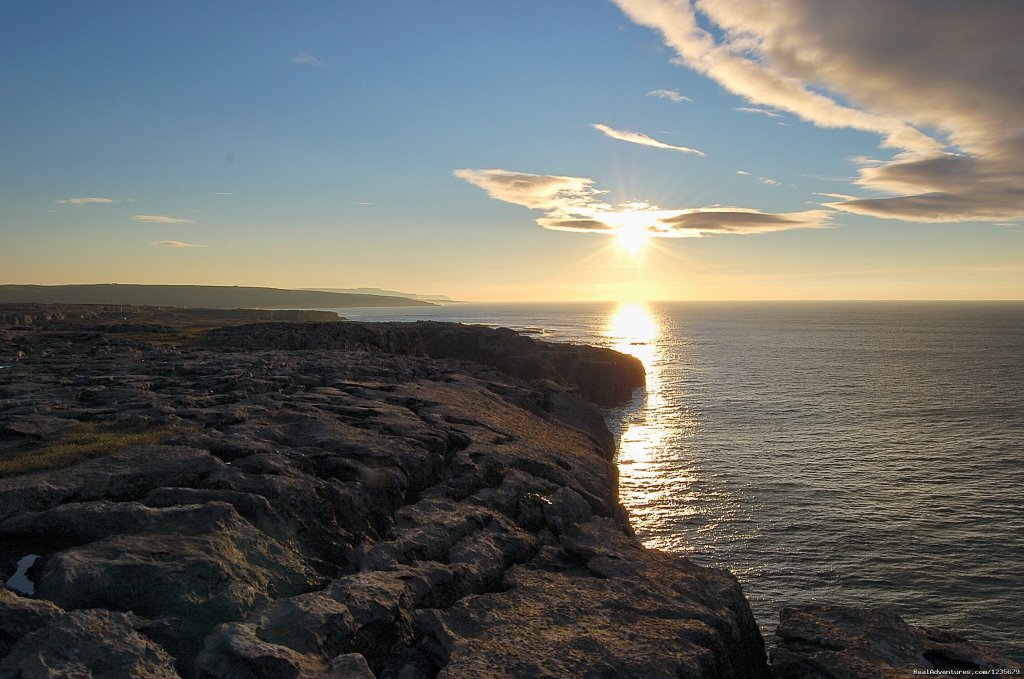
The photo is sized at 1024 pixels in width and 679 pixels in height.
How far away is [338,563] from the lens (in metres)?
12.5

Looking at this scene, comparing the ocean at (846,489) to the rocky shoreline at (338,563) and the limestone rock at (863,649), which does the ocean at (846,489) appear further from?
the rocky shoreline at (338,563)

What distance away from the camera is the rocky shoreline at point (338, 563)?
9258 millimetres

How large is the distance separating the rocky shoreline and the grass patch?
3.9 inches

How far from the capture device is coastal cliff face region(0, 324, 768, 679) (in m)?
9.20

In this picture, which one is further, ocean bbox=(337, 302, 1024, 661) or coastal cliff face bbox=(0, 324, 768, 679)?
ocean bbox=(337, 302, 1024, 661)

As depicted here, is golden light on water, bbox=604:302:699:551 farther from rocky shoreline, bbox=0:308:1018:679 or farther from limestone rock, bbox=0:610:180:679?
limestone rock, bbox=0:610:180:679

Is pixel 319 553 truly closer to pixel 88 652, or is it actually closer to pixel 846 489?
pixel 88 652

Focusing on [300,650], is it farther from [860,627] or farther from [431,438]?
[860,627]

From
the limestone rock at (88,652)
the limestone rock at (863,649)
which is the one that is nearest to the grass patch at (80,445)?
the limestone rock at (88,652)

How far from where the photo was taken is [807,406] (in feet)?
208

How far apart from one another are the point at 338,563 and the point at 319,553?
0.46 metres

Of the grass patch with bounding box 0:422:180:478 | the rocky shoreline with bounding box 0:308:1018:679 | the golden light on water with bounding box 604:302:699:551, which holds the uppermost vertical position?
the grass patch with bounding box 0:422:180:478

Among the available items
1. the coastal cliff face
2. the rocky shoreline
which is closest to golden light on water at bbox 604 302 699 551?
the coastal cliff face

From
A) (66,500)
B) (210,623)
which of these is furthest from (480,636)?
(66,500)
